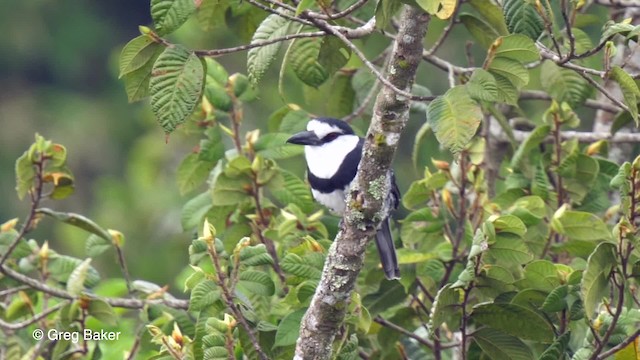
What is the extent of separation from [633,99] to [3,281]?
→ 1.91 metres

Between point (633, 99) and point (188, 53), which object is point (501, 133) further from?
point (188, 53)

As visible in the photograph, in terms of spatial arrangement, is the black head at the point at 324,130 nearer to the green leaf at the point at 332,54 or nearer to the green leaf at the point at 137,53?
the green leaf at the point at 332,54

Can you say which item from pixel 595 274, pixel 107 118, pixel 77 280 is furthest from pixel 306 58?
pixel 107 118

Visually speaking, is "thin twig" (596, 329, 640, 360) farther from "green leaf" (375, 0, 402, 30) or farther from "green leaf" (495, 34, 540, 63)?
"green leaf" (375, 0, 402, 30)

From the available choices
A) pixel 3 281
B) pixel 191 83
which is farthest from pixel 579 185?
pixel 3 281

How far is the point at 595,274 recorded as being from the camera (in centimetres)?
309

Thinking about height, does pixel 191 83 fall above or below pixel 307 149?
above

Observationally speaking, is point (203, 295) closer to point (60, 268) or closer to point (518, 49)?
point (60, 268)

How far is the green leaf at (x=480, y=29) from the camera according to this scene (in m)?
3.89

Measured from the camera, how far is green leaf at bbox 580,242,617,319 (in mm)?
3079

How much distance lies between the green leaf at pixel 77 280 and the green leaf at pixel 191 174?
1.92ft

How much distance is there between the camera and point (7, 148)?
14.8 m

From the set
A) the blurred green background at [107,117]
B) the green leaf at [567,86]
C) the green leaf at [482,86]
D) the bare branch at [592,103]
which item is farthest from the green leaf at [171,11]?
the bare branch at [592,103]

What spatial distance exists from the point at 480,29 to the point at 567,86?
1.32 ft
